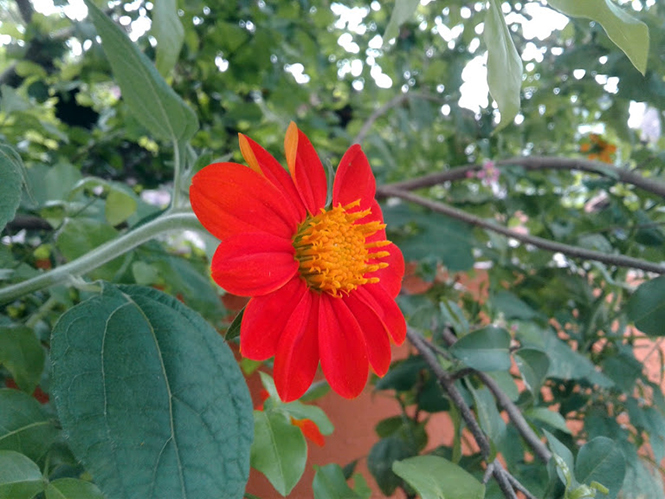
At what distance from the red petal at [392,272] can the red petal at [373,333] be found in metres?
0.06

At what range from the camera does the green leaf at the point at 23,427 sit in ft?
1.09

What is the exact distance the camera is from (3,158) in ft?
1.00

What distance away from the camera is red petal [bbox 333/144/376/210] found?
0.38 meters

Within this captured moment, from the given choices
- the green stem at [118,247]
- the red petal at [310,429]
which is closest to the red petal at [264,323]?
the green stem at [118,247]

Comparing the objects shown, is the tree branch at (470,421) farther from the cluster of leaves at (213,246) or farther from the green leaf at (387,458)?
the green leaf at (387,458)

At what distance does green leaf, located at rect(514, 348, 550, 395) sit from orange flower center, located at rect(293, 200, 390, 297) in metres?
0.24

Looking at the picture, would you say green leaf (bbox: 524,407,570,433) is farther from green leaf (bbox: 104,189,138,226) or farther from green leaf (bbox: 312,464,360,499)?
green leaf (bbox: 104,189,138,226)

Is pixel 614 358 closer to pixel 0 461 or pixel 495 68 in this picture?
pixel 495 68

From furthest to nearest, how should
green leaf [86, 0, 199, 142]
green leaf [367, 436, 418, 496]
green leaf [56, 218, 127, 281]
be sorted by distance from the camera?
1. green leaf [367, 436, 418, 496]
2. green leaf [56, 218, 127, 281]
3. green leaf [86, 0, 199, 142]

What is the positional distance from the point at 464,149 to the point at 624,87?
0.44m

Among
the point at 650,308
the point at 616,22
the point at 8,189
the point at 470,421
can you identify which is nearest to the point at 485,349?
the point at 470,421

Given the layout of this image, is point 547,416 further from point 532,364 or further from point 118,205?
point 118,205

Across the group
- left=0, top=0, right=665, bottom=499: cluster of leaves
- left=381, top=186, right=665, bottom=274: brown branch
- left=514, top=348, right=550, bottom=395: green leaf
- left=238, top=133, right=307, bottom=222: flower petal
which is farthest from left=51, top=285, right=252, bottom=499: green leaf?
left=381, top=186, right=665, bottom=274: brown branch

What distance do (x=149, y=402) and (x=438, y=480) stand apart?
0.22 metres
